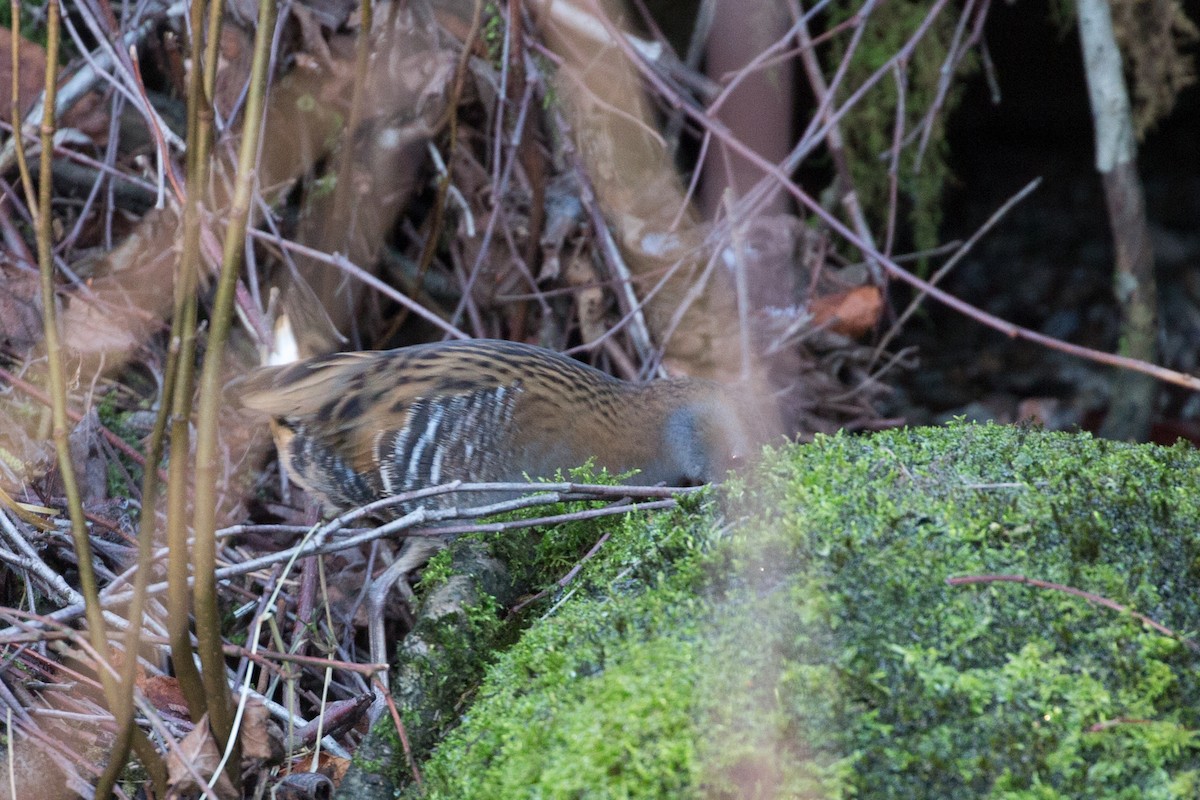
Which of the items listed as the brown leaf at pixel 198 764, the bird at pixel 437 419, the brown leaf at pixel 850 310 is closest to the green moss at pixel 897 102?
the brown leaf at pixel 850 310

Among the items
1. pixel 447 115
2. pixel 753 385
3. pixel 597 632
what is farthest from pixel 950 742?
pixel 447 115

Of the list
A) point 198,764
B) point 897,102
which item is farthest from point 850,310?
point 198,764

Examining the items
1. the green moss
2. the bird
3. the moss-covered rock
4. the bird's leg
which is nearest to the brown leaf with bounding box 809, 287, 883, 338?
the green moss

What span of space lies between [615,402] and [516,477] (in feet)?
1.44

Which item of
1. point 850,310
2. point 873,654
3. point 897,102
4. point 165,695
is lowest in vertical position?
point 165,695

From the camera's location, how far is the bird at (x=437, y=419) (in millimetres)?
2662

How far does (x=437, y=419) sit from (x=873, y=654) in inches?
55.5

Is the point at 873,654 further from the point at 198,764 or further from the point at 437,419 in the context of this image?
the point at 437,419

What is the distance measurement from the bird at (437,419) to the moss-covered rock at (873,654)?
78 cm

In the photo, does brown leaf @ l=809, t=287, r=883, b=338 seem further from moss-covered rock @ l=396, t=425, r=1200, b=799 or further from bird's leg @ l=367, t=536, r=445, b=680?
moss-covered rock @ l=396, t=425, r=1200, b=799

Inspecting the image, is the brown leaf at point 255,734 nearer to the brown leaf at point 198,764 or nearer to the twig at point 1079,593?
the brown leaf at point 198,764

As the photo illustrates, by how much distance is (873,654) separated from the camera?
153 cm

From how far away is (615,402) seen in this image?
3.04 meters

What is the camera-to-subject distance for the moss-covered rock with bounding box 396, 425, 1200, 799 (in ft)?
4.67
